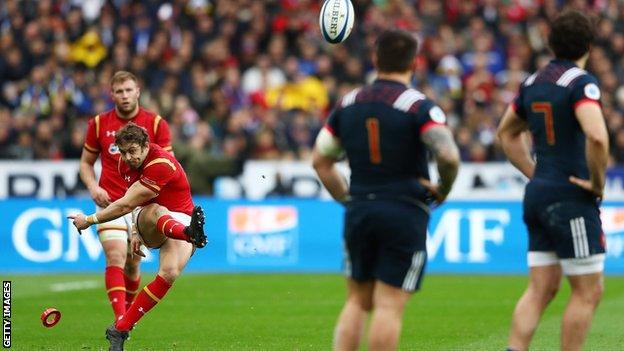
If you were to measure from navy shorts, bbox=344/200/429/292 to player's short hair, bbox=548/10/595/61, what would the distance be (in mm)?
1332

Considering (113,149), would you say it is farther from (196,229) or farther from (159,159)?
(196,229)

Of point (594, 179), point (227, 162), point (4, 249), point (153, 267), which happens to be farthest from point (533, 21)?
point (594, 179)

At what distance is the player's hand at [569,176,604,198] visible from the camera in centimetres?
750

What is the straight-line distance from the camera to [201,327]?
1212cm

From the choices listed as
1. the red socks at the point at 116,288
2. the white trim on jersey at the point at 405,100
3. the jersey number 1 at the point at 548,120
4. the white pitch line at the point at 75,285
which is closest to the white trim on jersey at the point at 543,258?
the jersey number 1 at the point at 548,120

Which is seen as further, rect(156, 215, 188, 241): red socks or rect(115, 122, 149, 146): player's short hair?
rect(156, 215, 188, 241): red socks

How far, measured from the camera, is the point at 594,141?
7.38 meters

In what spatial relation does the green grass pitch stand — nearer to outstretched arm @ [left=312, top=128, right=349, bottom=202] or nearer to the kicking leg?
the kicking leg

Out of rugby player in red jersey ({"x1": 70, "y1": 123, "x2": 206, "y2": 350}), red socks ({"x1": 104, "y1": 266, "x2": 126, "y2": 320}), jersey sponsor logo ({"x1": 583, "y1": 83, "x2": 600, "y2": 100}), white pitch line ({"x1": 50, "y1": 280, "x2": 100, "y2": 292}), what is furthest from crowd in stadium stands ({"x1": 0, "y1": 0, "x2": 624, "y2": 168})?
jersey sponsor logo ({"x1": 583, "y1": 83, "x2": 600, "y2": 100})

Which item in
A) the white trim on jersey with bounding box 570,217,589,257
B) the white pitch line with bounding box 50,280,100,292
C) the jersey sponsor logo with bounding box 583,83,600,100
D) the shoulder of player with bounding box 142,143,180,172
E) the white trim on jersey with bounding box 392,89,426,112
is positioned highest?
the jersey sponsor logo with bounding box 583,83,600,100

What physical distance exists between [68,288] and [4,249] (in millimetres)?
3263

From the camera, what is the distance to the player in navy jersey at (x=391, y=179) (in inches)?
282

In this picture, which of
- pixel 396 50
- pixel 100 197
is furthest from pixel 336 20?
pixel 396 50

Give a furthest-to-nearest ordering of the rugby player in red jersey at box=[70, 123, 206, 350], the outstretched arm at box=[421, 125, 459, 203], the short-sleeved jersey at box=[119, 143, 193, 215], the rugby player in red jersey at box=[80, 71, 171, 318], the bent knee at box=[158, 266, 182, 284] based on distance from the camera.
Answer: the rugby player in red jersey at box=[80, 71, 171, 318] → the bent knee at box=[158, 266, 182, 284] → the short-sleeved jersey at box=[119, 143, 193, 215] → the rugby player in red jersey at box=[70, 123, 206, 350] → the outstretched arm at box=[421, 125, 459, 203]
